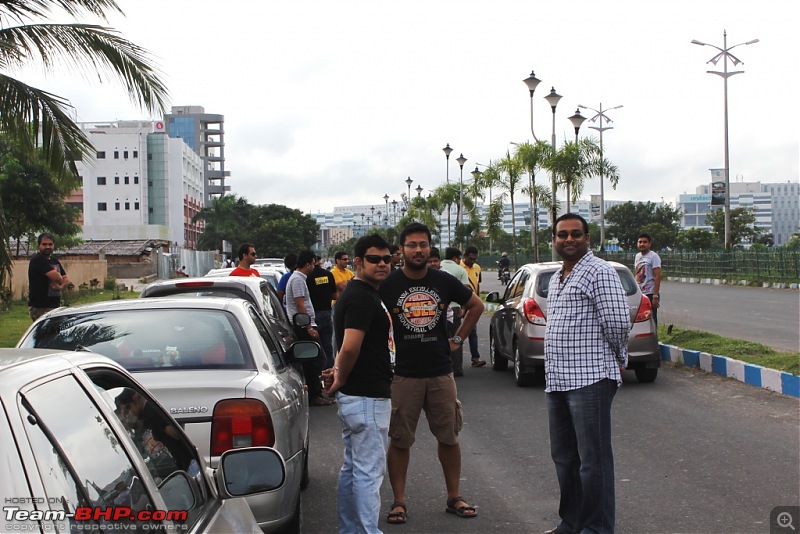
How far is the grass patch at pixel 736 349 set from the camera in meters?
11.2

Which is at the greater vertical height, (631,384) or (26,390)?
(26,390)

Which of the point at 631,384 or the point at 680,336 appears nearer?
the point at 631,384

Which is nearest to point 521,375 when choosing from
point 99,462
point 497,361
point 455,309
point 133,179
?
point 455,309

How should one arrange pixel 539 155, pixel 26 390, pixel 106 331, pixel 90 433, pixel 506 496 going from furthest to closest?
pixel 539 155
pixel 506 496
pixel 106 331
pixel 90 433
pixel 26 390

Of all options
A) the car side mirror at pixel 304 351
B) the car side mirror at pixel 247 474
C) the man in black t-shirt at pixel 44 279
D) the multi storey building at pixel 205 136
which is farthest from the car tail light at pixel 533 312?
the multi storey building at pixel 205 136

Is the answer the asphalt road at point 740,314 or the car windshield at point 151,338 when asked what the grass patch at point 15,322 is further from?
the asphalt road at point 740,314

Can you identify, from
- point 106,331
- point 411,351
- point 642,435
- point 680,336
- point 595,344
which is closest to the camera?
point 595,344

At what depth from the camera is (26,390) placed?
1.92m

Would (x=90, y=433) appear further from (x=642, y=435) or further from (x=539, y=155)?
(x=539, y=155)

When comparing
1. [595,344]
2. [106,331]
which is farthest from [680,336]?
[106,331]

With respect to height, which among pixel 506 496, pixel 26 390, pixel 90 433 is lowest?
pixel 506 496

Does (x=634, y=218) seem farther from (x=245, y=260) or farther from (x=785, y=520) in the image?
(x=785, y=520)

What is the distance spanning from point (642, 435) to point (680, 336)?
6.64m

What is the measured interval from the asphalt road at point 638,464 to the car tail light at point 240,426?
1.31 metres
